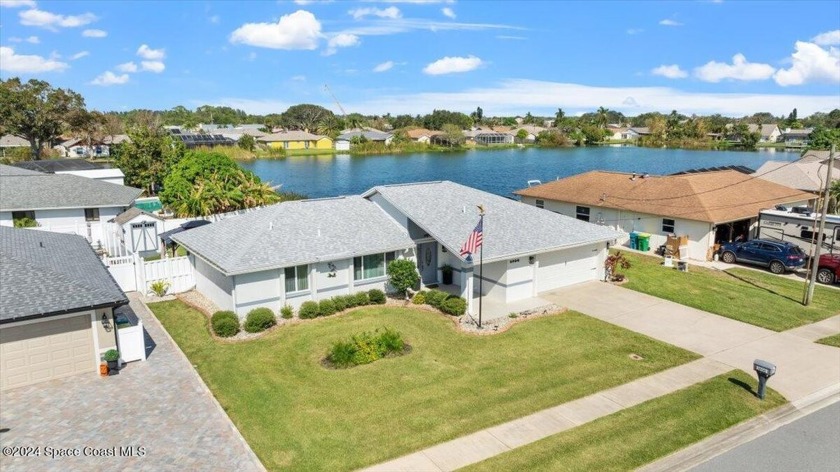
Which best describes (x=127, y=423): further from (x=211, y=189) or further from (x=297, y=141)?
(x=297, y=141)

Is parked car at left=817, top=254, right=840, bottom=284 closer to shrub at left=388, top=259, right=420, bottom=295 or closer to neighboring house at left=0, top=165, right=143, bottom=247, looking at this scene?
shrub at left=388, top=259, right=420, bottom=295

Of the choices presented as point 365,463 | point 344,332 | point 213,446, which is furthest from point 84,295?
point 365,463

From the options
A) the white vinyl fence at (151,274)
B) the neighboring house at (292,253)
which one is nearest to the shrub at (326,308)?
the neighboring house at (292,253)

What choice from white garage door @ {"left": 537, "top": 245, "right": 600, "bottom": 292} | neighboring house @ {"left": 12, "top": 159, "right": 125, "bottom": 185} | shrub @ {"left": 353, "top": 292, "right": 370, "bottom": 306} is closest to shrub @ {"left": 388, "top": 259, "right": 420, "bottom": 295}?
shrub @ {"left": 353, "top": 292, "right": 370, "bottom": 306}

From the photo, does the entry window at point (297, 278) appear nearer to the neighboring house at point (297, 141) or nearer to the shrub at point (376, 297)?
the shrub at point (376, 297)

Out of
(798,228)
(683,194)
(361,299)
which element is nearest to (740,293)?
(798,228)
